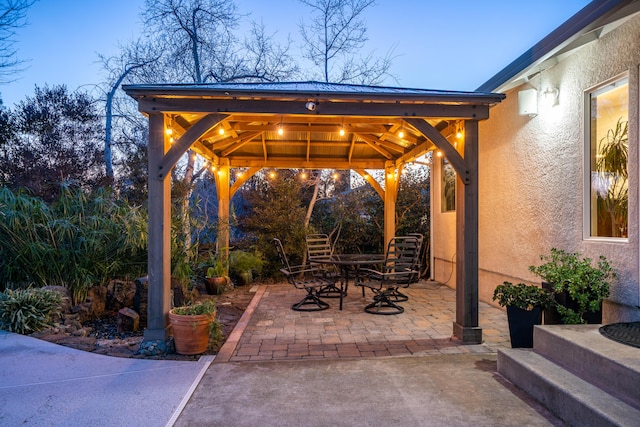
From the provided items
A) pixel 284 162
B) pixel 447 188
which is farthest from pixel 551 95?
pixel 284 162

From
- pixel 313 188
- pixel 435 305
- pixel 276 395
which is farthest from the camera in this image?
pixel 313 188

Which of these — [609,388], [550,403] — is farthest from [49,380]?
[609,388]

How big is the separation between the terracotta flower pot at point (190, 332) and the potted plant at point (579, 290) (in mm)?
3162

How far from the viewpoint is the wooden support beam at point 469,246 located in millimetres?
4152

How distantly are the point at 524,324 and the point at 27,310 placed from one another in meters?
4.92

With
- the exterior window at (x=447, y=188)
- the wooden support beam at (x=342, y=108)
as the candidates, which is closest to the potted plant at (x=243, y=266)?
the exterior window at (x=447, y=188)

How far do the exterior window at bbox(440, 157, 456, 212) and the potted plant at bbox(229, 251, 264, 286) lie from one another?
3870 mm

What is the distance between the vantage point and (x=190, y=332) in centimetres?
379

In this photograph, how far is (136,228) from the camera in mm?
5379

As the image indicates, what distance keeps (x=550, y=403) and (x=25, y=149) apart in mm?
10543

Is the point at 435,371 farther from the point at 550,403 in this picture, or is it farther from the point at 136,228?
the point at 136,228

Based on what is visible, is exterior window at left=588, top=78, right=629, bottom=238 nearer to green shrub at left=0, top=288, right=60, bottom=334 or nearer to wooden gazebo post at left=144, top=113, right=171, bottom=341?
wooden gazebo post at left=144, top=113, right=171, bottom=341

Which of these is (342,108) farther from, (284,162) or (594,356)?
(284,162)

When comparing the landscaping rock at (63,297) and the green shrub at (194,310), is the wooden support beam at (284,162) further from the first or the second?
the green shrub at (194,310)
